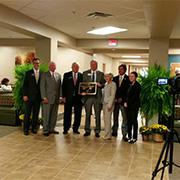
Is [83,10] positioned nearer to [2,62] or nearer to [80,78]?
[80,78]

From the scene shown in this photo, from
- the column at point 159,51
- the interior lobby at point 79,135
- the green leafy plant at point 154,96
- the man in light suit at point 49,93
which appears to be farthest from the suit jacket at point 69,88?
the column at point 159,51

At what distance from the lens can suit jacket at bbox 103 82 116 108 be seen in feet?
16.3

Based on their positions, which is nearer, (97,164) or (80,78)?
(97,164)

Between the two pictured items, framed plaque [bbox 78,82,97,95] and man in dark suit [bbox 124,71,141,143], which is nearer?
man in dark suit [bbox 124,71,141,143]

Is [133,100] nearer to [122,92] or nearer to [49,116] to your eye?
[122,92]

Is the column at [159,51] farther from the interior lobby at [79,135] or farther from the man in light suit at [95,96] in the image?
the man in light suit at [95,96]

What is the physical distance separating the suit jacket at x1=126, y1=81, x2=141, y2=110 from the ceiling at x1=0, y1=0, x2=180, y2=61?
5.01 ft

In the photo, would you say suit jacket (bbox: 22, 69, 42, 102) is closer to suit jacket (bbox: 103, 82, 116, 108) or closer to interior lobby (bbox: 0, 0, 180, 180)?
interior lobby (bbox: 0, 0, 180, 180)

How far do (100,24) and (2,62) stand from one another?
24.7 ft

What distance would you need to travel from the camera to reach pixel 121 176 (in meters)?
3.26

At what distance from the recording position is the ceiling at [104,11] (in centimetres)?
455

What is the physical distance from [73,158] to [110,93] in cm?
171

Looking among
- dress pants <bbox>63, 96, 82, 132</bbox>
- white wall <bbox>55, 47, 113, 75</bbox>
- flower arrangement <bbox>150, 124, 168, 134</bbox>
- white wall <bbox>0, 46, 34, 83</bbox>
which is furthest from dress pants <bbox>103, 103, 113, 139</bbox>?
white wall <bbox>0, 46, 34, 83</bbox>

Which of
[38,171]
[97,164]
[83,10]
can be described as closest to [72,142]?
[97,164]
